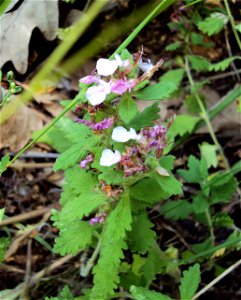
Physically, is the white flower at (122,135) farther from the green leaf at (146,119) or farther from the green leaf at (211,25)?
the green leaf at (211,25)

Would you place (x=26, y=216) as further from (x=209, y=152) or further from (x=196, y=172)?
(x=209, y=152)

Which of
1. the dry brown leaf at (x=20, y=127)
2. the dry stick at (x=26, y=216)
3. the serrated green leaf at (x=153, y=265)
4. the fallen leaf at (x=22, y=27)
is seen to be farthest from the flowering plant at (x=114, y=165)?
the fallen leaf at (x=22, y=27)

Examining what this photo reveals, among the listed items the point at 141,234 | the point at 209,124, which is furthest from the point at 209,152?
the point at 141,234

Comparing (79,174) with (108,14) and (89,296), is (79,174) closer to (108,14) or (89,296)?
(89,296)

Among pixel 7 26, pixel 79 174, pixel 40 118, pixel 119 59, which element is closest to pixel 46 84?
pixel 40 118

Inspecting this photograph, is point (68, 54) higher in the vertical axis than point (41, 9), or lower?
lower

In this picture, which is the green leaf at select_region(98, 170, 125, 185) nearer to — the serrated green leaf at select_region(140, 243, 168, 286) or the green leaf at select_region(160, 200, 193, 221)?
the serrated green leaf at select_region(140, 243, 168, 286)
